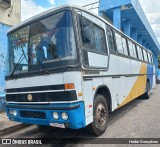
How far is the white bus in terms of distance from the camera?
417 centimetres

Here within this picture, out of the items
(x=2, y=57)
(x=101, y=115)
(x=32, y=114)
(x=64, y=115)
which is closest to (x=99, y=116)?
(x=101, y=115)

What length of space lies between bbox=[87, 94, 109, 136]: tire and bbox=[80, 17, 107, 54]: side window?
116cm

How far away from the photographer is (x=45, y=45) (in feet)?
14.9

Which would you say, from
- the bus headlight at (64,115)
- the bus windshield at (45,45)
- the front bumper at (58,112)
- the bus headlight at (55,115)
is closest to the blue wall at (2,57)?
the bus windshield at (45,45)

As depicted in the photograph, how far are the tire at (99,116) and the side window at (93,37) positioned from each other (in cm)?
116

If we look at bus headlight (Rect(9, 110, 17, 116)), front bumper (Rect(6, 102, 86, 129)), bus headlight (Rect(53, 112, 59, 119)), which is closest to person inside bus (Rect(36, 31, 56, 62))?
front bumper (Rect(6, 102, 86, 129))

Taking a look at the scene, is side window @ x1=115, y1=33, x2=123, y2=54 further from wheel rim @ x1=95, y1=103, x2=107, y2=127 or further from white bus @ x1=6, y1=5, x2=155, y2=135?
wheel rim @ x1=95, y1=103, x2=107, y2=127

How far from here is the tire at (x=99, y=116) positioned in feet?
16.0

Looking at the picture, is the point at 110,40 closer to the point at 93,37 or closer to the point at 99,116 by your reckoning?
the point at 93,37

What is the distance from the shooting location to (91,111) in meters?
4.65

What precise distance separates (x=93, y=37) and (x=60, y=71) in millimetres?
1443

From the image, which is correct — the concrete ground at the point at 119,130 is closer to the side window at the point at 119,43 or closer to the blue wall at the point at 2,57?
the side window at the point at 119,43

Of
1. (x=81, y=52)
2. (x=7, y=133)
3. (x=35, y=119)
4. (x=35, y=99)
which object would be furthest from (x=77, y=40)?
(x=7, y=133)

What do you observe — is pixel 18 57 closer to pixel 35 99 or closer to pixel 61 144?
pixel 35 99
